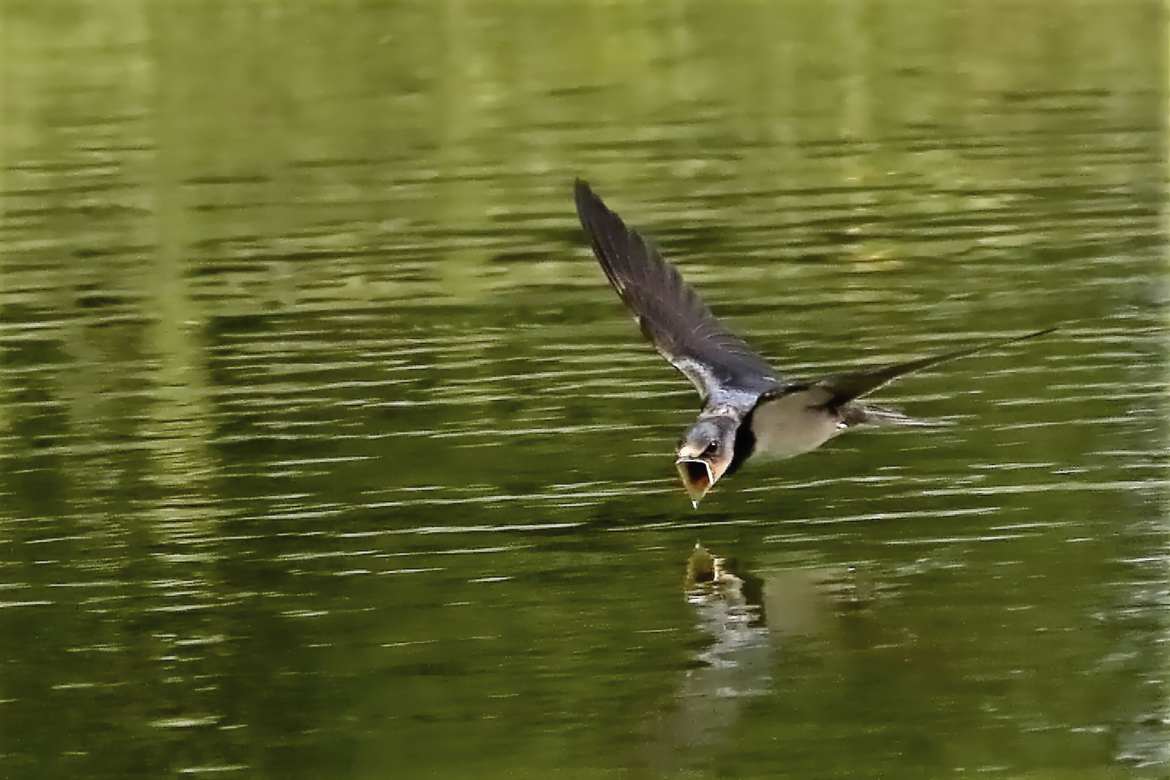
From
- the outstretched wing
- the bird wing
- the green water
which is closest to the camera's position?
the green water

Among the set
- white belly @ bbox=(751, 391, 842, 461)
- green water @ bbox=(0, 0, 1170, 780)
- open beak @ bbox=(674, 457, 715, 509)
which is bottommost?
green water @ bbox=(0, 0, 1170, 780)

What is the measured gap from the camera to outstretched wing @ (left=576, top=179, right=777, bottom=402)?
13.5 metres

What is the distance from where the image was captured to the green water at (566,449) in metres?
10.7

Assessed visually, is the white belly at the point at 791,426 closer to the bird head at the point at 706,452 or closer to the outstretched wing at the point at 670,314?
the bird head at the point at 706,452

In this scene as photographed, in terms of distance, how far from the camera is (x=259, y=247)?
2370 cm

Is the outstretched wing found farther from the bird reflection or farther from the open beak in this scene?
the bird reflection

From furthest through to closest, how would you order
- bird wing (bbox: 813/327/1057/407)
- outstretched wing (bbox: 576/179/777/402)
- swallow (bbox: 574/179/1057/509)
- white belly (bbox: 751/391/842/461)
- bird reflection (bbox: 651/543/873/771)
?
1. outstretched wing (bbox: 576/179/777/402)
2. white belly (bbox: 751/391/842/461)
3. swallow (bbox: 574/179/1057/509)
4. bird wing (bbox: 813/327/1057/407)
5. bird reflection (bbox: 651/543/873/771)

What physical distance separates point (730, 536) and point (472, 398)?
11.8ft

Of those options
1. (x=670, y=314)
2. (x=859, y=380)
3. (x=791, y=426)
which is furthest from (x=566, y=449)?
(x=859, y=380)

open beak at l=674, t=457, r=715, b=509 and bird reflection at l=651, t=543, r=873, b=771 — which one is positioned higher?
open beak at l=674, t=457, r=715, b=509

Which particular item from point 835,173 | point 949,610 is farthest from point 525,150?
point 949,610

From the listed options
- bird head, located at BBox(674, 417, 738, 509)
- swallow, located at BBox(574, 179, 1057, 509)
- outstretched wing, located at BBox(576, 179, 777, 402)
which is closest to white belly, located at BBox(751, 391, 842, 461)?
swallow, located at BBox(574, 179, 1057, 509)

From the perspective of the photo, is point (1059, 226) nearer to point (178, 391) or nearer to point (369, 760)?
point (178, 391)

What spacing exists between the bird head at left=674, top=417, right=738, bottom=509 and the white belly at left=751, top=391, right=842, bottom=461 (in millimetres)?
132
